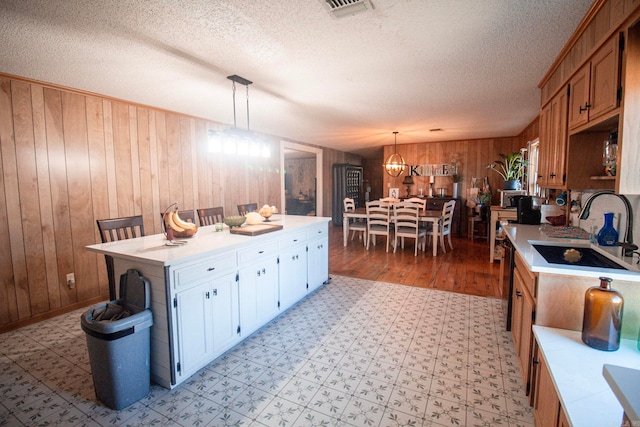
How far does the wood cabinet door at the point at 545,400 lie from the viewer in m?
1.23

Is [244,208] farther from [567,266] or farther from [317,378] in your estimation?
[567,266]

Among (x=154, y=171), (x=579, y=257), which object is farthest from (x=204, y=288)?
(x=154, y=171)

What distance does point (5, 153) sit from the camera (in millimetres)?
2756

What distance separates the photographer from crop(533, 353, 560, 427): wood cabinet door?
4.03 feet

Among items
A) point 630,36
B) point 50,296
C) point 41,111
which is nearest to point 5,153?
point 41,111

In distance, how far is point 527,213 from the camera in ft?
10.4

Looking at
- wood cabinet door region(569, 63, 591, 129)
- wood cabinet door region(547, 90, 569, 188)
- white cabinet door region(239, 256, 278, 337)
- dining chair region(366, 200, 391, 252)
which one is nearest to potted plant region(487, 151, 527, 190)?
dining chair region(366, 200, 391, 252)

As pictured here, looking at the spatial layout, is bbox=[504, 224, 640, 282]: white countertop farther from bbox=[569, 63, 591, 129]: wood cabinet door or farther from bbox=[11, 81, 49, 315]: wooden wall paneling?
bbox=[11, 81, 49, 315]: wooden wall paneling

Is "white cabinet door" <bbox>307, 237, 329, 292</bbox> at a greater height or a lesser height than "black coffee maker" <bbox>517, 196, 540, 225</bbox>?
lesser

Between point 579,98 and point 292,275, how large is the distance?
275 centimetres

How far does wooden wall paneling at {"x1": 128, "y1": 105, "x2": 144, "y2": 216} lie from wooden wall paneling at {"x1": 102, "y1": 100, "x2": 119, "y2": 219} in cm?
21

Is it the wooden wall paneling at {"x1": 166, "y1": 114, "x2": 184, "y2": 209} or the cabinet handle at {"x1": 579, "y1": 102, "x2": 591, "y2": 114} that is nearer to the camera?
the cabinet handle at {"x1": 579, "y1": 102, "x2": 591, "y2": 114}

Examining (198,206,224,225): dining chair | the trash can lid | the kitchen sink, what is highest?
(198,206,224,225): dining chair

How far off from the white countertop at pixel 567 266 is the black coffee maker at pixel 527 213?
2.25 ft
